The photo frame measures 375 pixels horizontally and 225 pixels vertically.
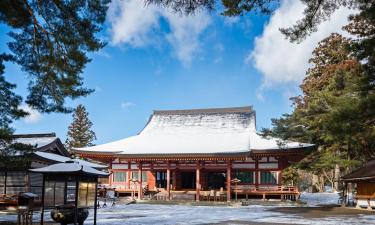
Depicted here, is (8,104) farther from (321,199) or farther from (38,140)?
(321,199)

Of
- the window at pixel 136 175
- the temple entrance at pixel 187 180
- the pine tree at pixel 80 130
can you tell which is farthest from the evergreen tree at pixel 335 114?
the pine tree at pixel 80 130

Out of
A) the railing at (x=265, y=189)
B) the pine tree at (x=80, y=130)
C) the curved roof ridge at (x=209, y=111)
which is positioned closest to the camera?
the railing at (x=265, y=189)

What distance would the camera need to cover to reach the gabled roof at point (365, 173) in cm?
2298

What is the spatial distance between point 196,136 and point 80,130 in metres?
32.3

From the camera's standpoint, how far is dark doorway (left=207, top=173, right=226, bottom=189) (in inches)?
1277

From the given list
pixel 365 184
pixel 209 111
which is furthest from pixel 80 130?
pixel 365 184

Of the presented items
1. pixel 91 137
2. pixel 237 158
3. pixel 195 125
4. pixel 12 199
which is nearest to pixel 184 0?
pixel 12 199

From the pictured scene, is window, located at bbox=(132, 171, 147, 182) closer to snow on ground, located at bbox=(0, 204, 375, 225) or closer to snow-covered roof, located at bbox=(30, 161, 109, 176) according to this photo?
snow on ground, located at bbox=(0, 204, 375, 225)

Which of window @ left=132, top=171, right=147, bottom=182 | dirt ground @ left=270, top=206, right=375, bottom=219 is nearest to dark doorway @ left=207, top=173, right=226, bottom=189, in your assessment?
window @ left=132, top=171, right=147, bottom=182

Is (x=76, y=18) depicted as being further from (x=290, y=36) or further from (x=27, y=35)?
(x=290, y=36)

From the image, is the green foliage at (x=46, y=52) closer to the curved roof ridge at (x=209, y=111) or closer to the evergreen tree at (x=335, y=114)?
the evergreen tree at (x=335, y=114)

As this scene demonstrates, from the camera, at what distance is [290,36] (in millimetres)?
10047

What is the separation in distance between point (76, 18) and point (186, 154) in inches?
773

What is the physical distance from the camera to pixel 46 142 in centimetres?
2483
